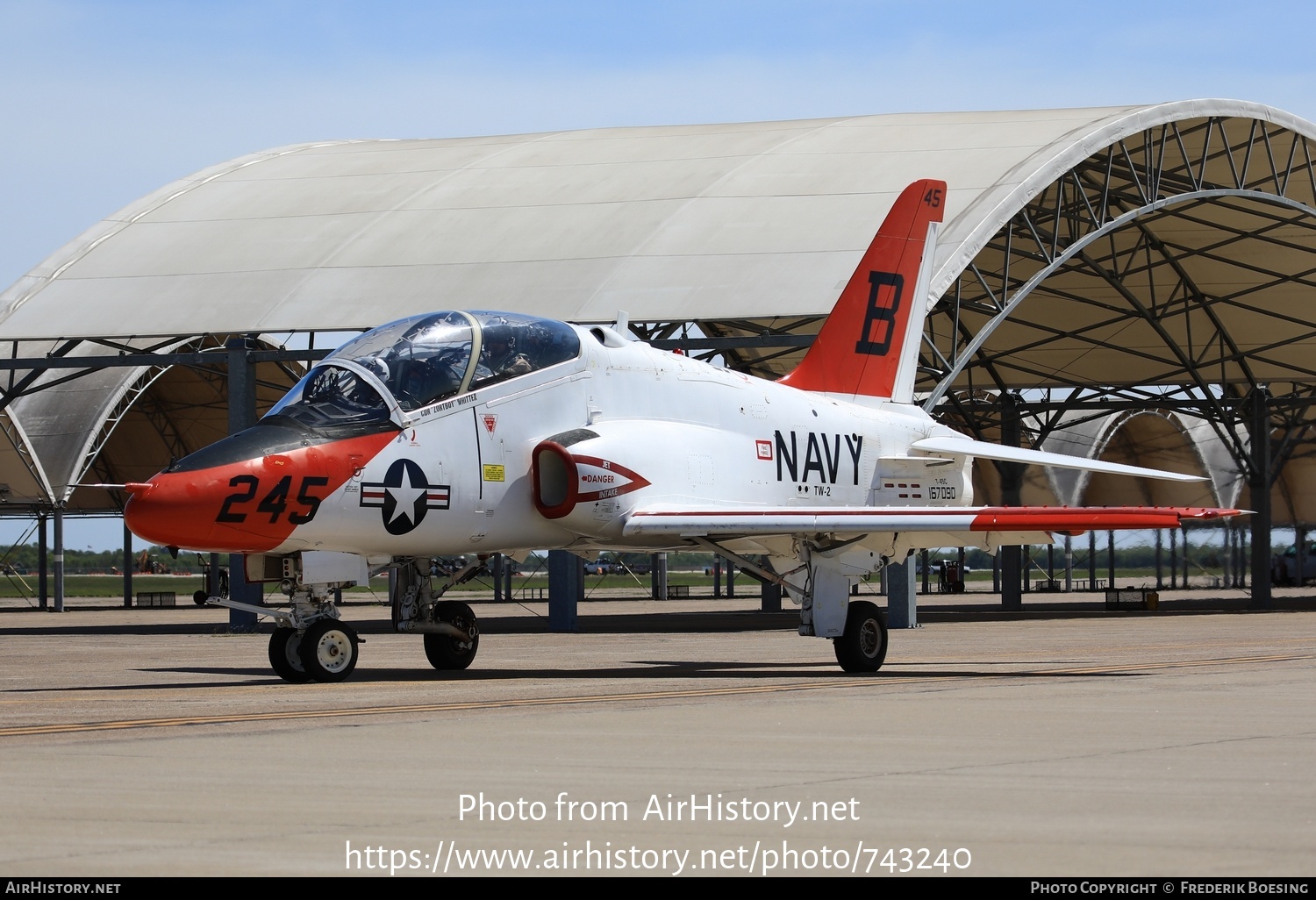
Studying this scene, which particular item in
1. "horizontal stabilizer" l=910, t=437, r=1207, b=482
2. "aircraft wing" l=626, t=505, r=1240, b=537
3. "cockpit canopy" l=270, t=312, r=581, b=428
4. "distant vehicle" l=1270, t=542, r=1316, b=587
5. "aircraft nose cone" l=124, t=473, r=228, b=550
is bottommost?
"distant vehicle" l=1270, t=542, r=1316, b=587

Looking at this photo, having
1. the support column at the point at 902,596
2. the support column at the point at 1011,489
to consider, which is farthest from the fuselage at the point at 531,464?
the support column at the point at 1011,489

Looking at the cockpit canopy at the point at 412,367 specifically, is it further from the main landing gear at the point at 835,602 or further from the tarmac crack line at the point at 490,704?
the tarmac crack line at the point at 490,704

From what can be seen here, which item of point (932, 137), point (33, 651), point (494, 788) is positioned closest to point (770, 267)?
point (932, 137)

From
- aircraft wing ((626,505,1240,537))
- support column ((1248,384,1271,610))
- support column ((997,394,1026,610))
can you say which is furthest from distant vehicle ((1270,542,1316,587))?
aircraft wing ((626,505,1240,537))

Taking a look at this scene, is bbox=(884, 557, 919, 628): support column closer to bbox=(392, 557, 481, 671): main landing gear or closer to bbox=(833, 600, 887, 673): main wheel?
bbox=(833, 600, 887, 673): main wheel

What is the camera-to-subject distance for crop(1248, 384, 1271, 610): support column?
46.8 metres

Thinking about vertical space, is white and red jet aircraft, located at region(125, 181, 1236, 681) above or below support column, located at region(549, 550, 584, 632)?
above

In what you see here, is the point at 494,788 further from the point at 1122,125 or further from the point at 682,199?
the point at 1122,125

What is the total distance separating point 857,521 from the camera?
671 inches

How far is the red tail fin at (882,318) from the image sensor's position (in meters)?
21.8

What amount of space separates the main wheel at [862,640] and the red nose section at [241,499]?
5.45 m

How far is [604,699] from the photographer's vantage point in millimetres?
14086

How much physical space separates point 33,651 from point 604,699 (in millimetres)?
12643

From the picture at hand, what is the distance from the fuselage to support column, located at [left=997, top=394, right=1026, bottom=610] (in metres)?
25.7
